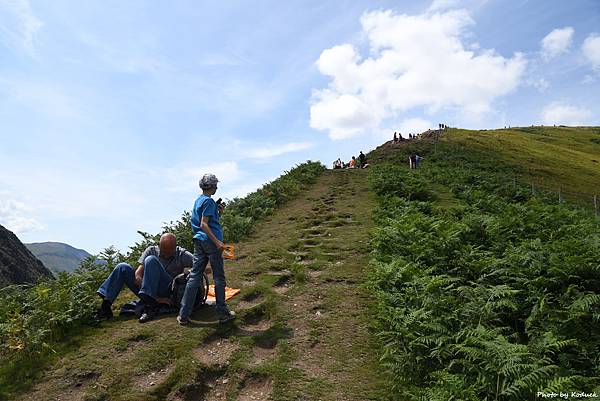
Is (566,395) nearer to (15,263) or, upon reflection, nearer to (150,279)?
(150,279)

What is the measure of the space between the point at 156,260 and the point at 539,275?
22.8 feet

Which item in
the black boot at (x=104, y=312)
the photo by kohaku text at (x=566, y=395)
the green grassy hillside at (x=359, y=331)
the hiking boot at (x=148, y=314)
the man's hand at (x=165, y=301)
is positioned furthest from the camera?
the man's hand at (x=165, y=301)

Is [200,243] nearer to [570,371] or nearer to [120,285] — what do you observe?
[120,285]

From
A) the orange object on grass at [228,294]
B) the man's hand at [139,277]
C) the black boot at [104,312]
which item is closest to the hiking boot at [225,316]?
the orange object on grass at [228,294]

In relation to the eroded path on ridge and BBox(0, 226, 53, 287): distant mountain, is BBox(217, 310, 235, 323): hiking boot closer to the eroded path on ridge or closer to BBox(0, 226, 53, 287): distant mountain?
the eroded path on ridge

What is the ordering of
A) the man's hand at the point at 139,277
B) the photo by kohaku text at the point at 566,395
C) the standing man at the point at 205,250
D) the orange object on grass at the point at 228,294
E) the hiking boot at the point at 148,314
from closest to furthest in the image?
the photo by kohaku text at the point at 566,395 < the standing man at the point at 205,250 < the hiking boot at the point at 148,314 < the man's hand at the point at 139,277 < the orange object on grass at the point at 228,294

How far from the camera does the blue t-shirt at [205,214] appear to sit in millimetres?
6957

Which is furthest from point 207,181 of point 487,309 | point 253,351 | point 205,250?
point 487,309

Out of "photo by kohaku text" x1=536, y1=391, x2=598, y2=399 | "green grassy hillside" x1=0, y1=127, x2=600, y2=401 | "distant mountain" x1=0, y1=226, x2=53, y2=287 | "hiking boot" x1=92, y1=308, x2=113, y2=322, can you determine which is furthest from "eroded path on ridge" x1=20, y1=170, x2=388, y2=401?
"distant mountain" x1=0, y1=226, x2=53, y2=287

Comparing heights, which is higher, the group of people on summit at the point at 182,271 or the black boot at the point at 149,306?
the group of people on summit at the point at 182,271

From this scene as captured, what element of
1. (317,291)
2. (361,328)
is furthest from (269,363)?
(317,291)

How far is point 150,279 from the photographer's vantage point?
24.6 ft

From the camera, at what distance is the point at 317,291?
28.3ft

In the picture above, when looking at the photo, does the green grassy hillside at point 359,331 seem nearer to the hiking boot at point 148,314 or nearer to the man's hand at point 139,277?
the hiking boot at point 148,314
